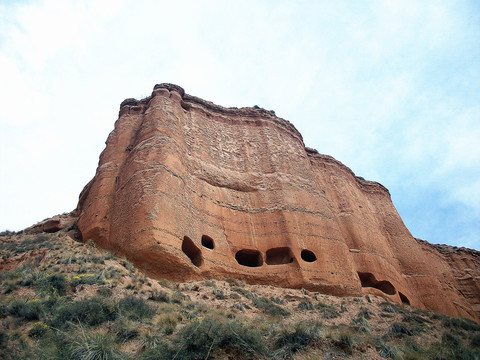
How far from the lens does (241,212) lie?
63.7 ft

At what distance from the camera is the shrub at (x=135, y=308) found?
9.37 m

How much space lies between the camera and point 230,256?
17047mm

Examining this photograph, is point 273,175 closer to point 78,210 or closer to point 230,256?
point 230,256

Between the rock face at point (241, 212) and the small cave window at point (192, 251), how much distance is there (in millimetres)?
53

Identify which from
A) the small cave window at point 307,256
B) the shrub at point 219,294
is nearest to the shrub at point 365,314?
the small cave window at point 307,256

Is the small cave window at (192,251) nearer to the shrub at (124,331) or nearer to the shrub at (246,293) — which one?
the shrub at (246,293)

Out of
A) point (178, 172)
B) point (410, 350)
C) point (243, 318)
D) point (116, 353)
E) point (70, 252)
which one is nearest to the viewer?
point (116, 353)

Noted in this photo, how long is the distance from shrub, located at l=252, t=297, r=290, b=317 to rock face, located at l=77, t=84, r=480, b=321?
2635 millimetres

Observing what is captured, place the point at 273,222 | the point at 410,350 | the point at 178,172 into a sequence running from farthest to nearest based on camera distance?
the point at 273,222, the point at 178,172, the point at 410,350

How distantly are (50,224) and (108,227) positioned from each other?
16.4 feet

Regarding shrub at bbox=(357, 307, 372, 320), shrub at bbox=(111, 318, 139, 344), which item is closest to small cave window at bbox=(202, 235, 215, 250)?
shrub at bbox=(357, 307, 372, 320)

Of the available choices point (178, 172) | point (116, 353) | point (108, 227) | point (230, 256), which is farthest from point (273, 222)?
point (116, 353)

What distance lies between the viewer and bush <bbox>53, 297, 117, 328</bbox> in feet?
28.8

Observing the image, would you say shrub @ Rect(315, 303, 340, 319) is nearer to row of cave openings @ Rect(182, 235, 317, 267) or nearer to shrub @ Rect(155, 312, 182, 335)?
row of cave openings @ Rect(182, 235, 317, 267)
